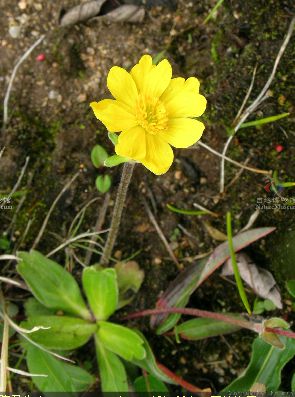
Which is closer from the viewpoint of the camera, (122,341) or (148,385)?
(122,341)

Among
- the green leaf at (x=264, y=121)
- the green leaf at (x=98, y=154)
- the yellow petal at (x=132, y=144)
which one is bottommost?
the green leaf at (x=264, y=121)

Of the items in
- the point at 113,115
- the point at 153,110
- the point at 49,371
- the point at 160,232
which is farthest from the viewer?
the point at 160,232

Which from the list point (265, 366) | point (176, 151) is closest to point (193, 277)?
point (265, 366)

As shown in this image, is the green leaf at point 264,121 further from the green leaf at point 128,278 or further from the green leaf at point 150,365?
the green leaf at point 150,365

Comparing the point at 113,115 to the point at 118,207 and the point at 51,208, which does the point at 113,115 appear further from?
the point at 51,208

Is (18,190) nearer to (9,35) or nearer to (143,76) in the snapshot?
(9,35)

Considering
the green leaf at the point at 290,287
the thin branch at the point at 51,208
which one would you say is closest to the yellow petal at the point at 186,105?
the thin branch at the point at 51,208
